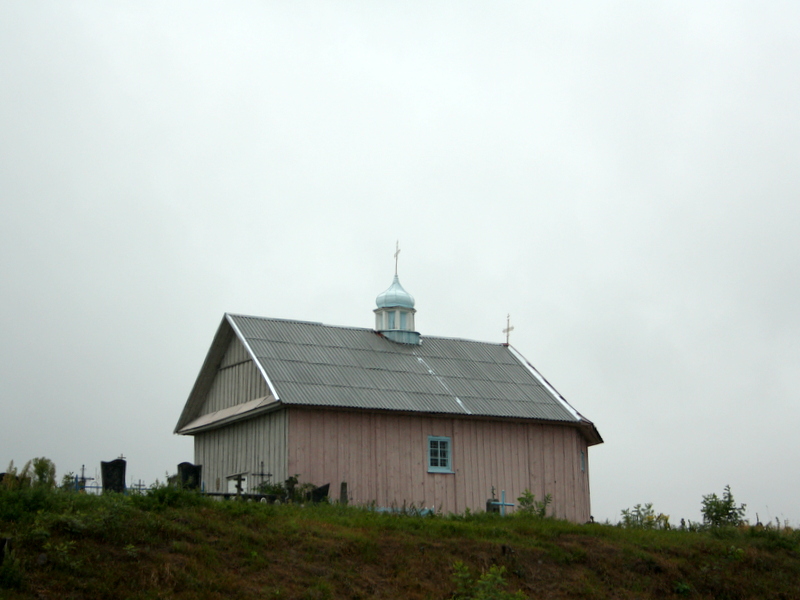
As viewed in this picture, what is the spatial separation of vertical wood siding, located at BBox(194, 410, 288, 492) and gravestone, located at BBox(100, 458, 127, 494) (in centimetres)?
472

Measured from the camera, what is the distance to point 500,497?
86.4 ft

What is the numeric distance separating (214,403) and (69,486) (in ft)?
34.0

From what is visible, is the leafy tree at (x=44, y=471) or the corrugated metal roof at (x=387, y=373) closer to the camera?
the leafy tree at (x=44, y=471)

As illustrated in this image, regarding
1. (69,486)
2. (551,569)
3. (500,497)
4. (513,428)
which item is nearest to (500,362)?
(513,428)

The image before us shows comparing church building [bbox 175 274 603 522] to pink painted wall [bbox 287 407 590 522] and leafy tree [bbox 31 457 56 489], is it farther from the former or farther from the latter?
leafy tree [bbox 31 457 56 489]

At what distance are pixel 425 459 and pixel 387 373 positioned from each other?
283 cm

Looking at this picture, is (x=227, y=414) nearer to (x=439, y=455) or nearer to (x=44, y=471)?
(x=439, y=455)

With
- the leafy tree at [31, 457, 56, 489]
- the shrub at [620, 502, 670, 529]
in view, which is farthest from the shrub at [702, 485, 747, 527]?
the leafy tree at [31, 457, 56, 489]

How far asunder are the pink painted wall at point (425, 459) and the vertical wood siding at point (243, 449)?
1.89 feet

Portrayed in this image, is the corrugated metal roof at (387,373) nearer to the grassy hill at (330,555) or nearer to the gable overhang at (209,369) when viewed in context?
the gable overhang at (209,369)

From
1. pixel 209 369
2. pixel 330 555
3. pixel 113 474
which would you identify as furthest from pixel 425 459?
pixel 330 555

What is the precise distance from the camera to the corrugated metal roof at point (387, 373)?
82.3 feet

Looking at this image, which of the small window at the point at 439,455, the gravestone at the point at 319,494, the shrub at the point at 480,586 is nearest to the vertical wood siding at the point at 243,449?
the gravestone at the point at 319,494

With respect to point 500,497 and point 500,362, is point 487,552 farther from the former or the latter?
point 500,362
